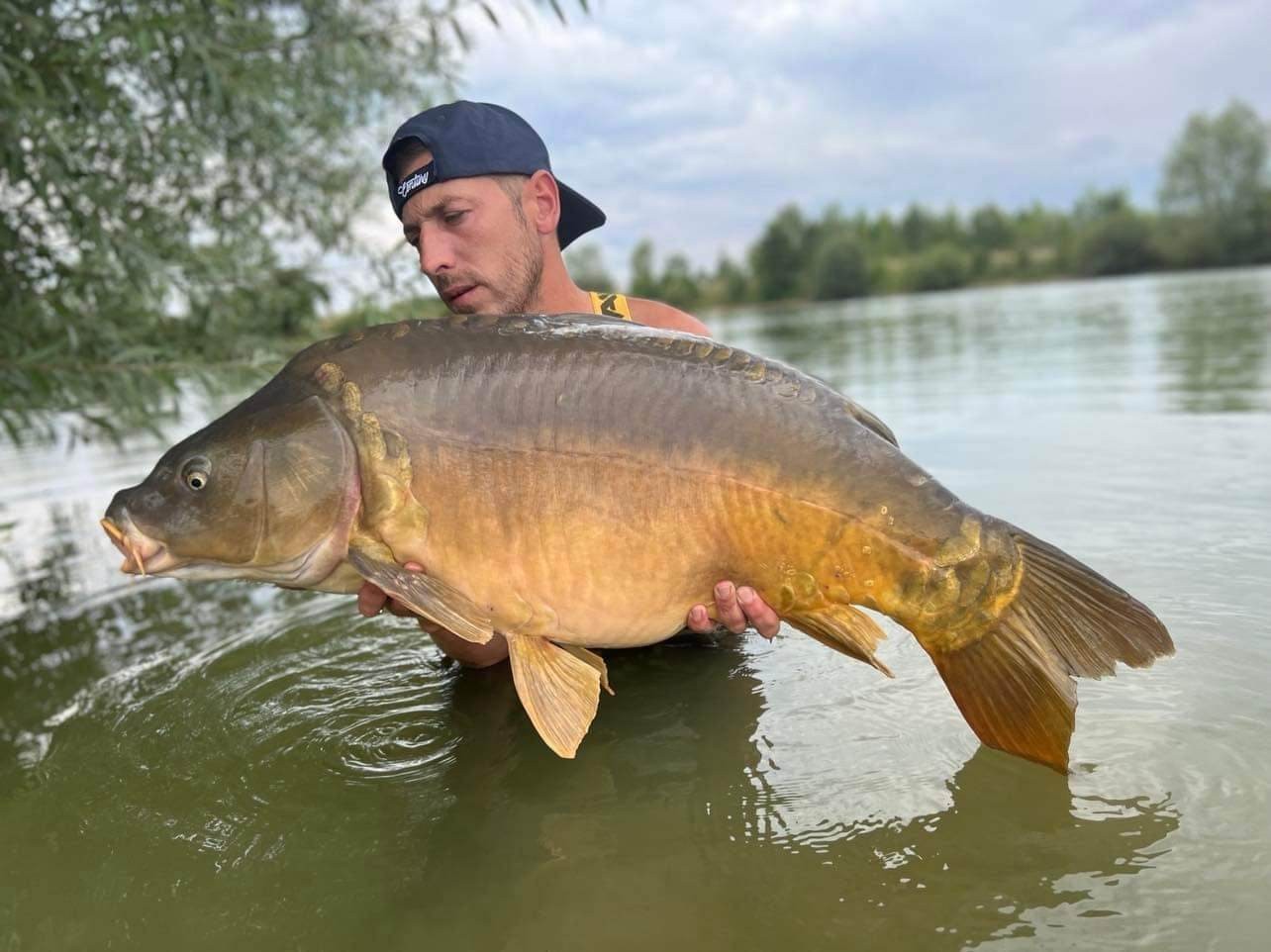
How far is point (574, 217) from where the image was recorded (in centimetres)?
375

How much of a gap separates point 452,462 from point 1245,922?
1.84 meters

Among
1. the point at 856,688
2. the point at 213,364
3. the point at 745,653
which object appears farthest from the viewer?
the point at 213,364

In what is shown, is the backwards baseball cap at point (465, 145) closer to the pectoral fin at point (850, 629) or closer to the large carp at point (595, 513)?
the large carp at point (595, 513)

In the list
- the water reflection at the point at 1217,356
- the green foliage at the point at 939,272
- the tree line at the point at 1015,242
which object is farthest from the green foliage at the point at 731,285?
the water reflection at the point at 1217,356

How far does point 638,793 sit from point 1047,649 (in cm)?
109

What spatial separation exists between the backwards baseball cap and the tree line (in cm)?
5479

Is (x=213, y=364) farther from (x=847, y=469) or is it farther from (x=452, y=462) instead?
(x=847, y=469)

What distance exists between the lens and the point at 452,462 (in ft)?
7.58

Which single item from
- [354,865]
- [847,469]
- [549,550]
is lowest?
[354,865]

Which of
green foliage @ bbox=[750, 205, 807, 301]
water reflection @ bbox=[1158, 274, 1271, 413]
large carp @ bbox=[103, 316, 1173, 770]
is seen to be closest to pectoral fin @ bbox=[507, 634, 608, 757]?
large carp @ bbox=[103, 316, 1173, 770]

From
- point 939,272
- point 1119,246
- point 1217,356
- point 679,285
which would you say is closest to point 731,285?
point 679,285

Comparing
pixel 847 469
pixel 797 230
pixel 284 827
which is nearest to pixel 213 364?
pixel 284 827

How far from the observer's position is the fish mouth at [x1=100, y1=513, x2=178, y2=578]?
227cm

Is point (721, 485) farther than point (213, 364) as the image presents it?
No
